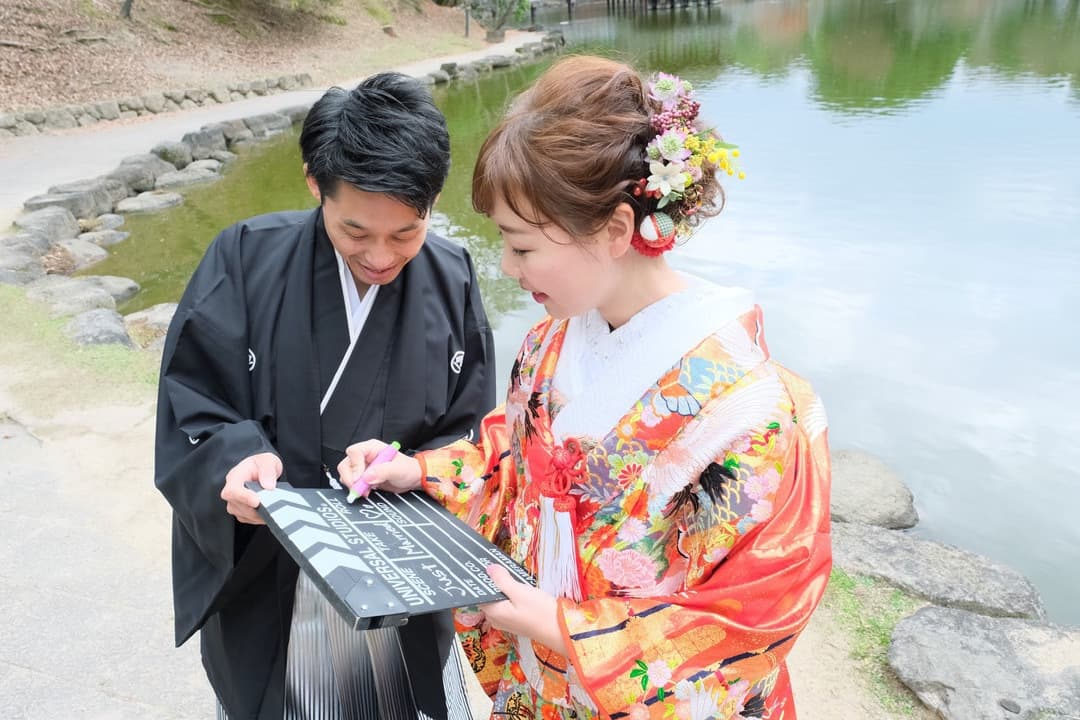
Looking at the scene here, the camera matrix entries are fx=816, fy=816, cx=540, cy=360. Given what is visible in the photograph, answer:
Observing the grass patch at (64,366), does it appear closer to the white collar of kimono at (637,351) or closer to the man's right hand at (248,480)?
the man's right hand at (248,480)

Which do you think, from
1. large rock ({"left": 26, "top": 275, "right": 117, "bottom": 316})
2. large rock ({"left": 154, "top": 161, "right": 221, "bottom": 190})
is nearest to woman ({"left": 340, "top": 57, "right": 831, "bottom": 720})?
large rock ({"left": 26, "top": 275, "right": 117, "bottom": 316})

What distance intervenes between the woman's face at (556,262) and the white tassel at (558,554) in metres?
0.35

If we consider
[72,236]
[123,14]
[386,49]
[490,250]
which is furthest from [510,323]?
[386,49]

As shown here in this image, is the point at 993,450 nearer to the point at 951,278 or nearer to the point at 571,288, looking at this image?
the point at 951,278

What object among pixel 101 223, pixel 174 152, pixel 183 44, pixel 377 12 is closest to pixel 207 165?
pixel 174 152

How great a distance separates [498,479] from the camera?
5.65 feet

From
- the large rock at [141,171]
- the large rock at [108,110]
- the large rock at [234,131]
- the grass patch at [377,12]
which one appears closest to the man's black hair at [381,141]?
the large rock at [141,171]

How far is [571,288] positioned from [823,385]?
487cm

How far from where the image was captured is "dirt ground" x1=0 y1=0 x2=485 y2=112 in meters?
14.0

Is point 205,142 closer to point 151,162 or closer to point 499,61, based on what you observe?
point 151,162

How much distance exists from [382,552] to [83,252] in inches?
322

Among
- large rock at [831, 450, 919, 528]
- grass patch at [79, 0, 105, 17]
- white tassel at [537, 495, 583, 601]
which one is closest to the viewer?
white tassel at [537, 495, 583, 601]

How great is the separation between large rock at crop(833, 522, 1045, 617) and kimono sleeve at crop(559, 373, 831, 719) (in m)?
2.09

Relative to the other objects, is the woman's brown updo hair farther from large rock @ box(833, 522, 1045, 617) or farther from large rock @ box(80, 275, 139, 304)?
large rock @ box(80, 275, 139, 304)
